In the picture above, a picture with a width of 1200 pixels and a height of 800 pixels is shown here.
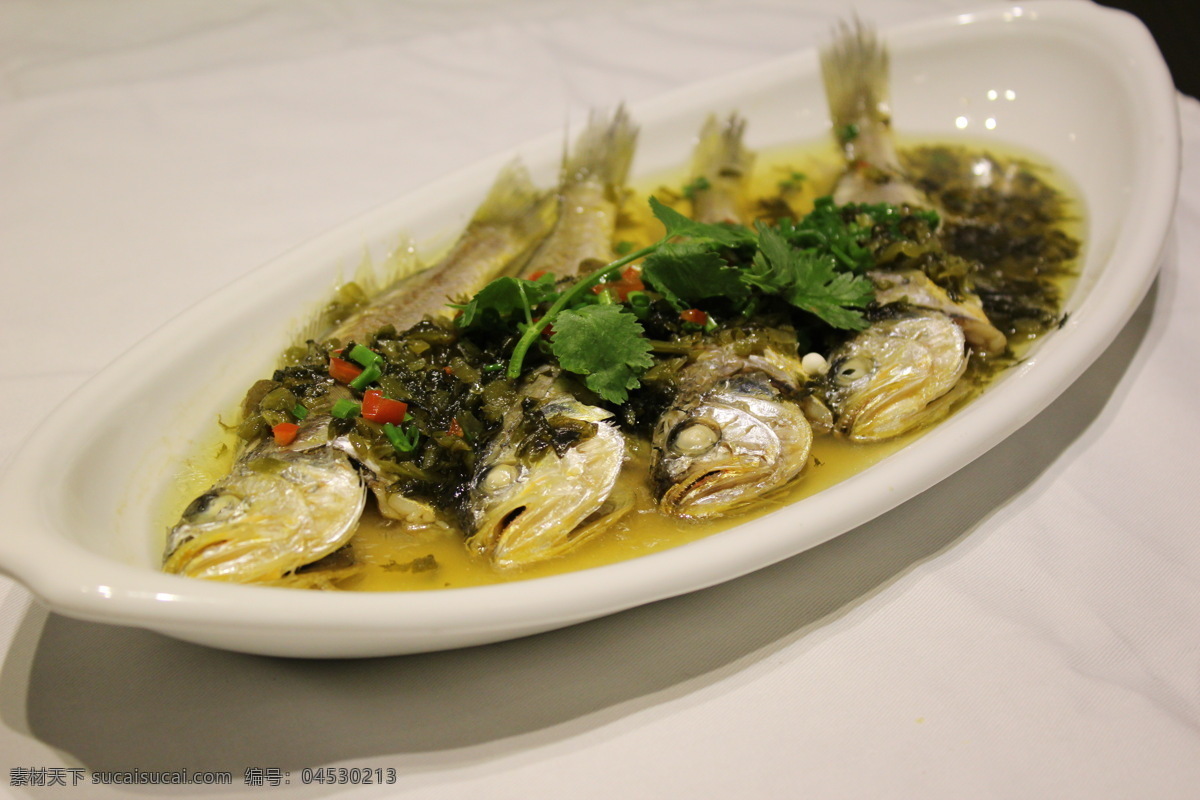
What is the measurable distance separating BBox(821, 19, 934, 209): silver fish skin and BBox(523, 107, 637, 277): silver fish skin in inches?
40.1

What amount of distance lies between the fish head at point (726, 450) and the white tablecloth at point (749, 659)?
0.23 meters

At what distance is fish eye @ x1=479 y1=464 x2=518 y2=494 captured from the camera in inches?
74.8

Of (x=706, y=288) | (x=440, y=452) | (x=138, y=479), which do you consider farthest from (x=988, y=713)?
(x=138, y=479)

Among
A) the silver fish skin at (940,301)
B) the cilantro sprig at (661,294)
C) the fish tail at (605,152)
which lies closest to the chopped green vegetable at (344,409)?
the cilantro sprig at (661,294)

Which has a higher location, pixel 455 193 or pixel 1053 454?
pixel 455 193

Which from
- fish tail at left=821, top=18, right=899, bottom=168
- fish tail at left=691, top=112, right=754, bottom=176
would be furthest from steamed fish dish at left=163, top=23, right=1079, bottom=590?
fish tail at left=821, top=18, right=899, bottom=168

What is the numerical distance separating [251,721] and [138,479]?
70 cm

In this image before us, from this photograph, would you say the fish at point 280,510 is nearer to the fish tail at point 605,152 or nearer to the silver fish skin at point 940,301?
the fish tail at point 605,152

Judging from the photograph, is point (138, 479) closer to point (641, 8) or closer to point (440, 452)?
point (440, 452)

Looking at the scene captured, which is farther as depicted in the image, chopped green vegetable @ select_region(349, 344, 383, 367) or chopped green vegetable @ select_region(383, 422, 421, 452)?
chopped green vegetable @ select_region(349, 344, 383, 367)

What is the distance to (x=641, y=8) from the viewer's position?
461 cm

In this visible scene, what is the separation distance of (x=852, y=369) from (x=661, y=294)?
60cm

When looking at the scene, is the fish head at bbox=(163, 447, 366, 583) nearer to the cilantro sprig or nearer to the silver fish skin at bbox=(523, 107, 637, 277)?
the cilantro sprig

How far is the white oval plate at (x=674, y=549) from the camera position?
1.49m
